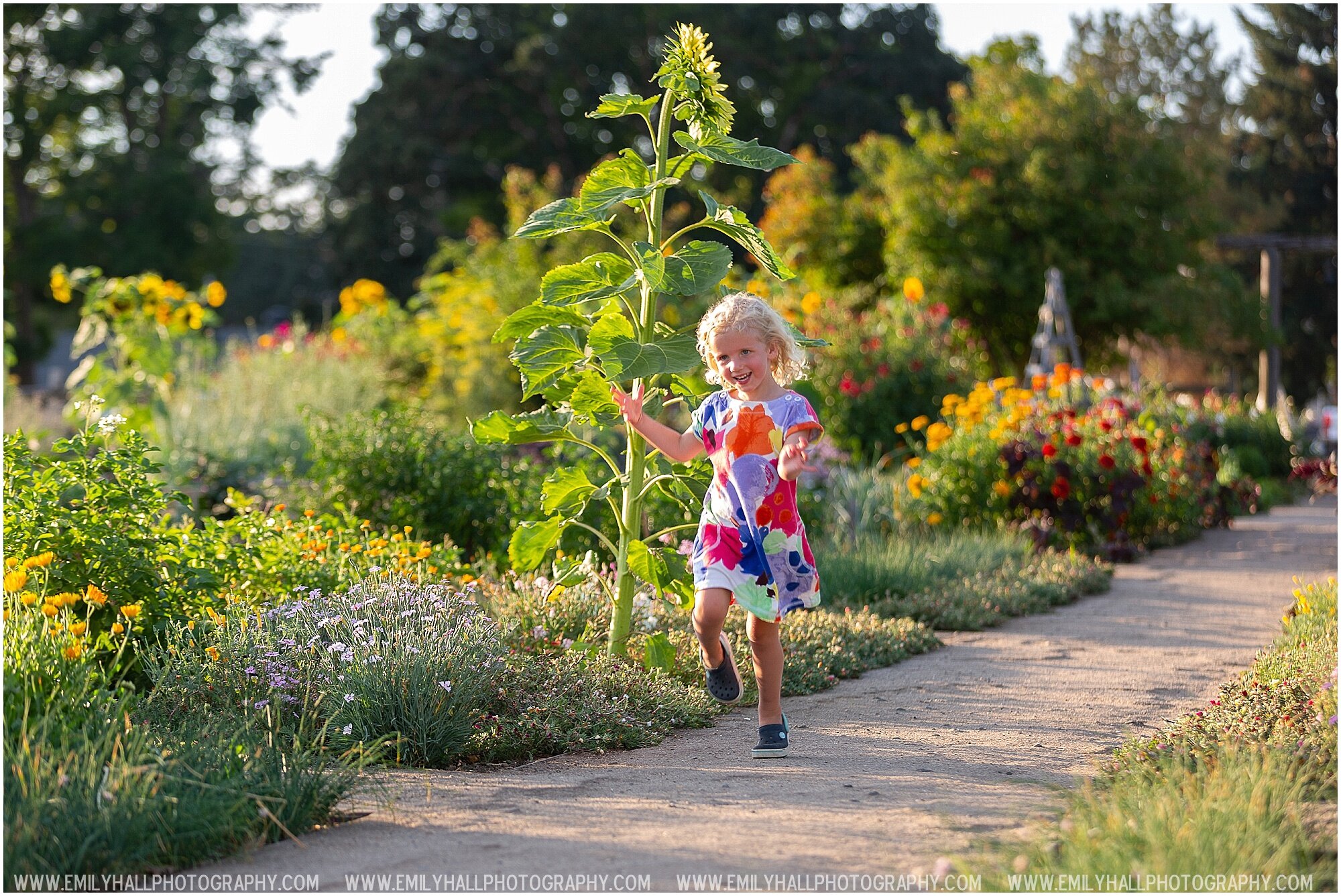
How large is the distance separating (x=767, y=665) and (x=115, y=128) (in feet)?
93.5

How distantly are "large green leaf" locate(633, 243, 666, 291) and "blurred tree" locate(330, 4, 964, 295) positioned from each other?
2298 centimetres

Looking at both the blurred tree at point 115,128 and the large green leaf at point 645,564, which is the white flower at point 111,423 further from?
the blurred tree at point 115,128

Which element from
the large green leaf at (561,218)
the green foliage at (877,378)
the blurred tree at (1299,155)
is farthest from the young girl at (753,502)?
the blurred tree at (1299,155)

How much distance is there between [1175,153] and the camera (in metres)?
16.0

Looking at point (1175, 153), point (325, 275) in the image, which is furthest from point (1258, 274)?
point (325, 275)

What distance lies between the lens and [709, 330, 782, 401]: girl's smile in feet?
12.5

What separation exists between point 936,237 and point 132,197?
60.2ft

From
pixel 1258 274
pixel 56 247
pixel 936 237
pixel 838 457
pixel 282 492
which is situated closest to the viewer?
pixel 282 492

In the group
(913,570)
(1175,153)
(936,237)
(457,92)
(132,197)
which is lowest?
(913,570)

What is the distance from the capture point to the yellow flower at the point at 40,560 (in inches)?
144

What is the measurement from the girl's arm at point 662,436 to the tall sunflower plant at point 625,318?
0.10 metres

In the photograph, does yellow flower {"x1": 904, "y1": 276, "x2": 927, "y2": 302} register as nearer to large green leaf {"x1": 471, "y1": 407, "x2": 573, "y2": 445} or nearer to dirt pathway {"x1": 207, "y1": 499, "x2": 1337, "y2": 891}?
dirt pathway {"x1": 207, "y1": 499, "x2": 1337, "y2": 891}

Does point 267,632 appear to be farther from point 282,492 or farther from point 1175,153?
point 1175,153

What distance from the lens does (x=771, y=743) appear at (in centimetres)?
376
